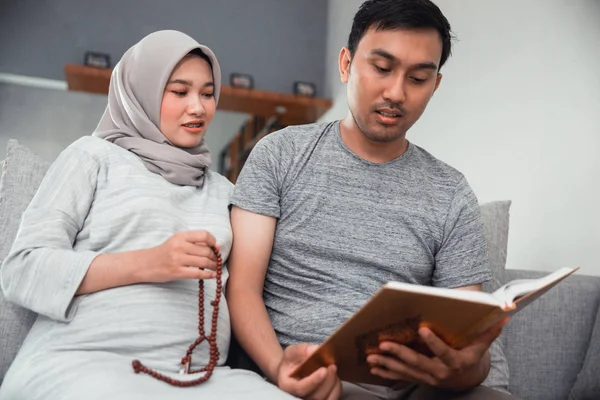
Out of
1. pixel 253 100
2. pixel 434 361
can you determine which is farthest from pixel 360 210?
pixel 253 100

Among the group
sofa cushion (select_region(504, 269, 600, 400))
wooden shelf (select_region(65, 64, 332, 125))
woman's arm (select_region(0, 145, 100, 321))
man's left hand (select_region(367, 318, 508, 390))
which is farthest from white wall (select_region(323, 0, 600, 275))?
wooden shelf (select_region(65, 64, 332, 125))

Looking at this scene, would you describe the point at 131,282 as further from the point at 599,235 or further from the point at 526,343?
the point at 599,235

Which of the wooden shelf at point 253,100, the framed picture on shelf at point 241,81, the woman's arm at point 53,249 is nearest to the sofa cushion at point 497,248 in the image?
the woman's arm at point 53,249

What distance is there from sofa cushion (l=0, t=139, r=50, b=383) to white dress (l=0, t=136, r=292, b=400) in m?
0.16

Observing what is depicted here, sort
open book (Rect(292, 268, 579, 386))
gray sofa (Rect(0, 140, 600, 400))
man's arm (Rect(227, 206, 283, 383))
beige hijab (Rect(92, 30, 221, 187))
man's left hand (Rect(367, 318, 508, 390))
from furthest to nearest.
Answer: gray sofa (Rect(0, 140, 600, 400)) → beige hijab (Rect(92, 30, 221, 187)) → man's arm (Rect(227, 206, 283, 383)) → man's left hand (Rect(367, 318, 508, 390)) → open book (Rect(292, 268, 579, 386))

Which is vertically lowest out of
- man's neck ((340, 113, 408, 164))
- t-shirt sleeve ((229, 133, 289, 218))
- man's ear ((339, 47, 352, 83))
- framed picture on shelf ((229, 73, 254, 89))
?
t-shirt sleeve ((229, 133, 289, 218))

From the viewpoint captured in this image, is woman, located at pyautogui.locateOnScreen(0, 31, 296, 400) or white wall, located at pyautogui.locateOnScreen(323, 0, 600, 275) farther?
white wall, located at pyautogui.locateOnScreen(323, 0, 600, 275)

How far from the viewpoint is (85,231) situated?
3.87 feet

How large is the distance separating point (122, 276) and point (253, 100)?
14.3 feet

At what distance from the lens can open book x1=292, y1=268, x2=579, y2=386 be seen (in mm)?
856

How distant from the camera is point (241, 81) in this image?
5.38 metres

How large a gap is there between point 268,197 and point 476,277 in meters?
0.45

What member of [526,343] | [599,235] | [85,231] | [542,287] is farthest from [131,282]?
[599,235]

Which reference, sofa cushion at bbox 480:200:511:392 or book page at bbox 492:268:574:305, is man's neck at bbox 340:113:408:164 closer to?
sofa cushion at bbox 480:200:511:392
